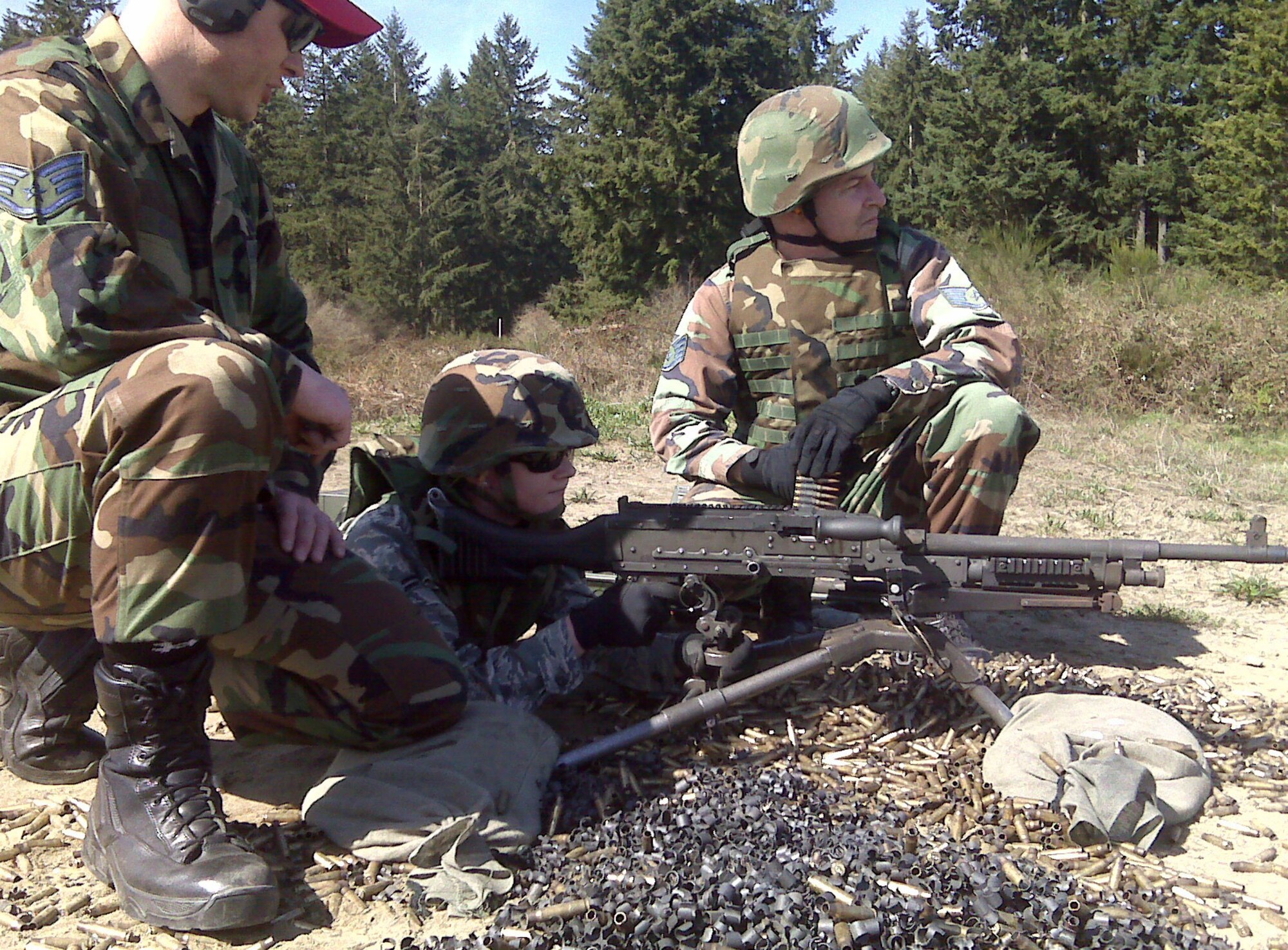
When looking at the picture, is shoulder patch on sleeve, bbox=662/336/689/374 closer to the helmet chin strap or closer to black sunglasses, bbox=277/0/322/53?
the helmet chin strap

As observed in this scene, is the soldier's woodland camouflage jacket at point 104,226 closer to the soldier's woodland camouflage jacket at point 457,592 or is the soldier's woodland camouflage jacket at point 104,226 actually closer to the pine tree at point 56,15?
the soldier's woodland camouflage jacket at point 457,592

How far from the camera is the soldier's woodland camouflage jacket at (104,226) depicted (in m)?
2.54

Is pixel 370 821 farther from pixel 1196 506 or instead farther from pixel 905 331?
pixel 1196 506

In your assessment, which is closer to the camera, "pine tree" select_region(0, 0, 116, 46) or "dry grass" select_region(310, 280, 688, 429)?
"dry grass" select_region(310, 280, 688, 429)

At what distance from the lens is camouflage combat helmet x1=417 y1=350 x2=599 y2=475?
363cm

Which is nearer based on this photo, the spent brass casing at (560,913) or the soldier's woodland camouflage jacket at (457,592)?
the spent brass casing at (560,913)

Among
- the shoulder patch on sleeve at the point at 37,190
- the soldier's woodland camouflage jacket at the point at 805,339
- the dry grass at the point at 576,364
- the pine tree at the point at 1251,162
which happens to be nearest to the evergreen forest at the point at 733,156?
the pine tree at the point at 1251,162

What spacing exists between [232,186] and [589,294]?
1138 inches

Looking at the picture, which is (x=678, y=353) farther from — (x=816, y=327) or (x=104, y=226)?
(x=104, y=226)

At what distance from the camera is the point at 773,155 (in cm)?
457


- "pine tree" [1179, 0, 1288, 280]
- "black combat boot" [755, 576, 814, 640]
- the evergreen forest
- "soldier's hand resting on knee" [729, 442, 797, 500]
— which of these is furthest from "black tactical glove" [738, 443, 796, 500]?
"pine tree" [1179, 0, 1288, 280]

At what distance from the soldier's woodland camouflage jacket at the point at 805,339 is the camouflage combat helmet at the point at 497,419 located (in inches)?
39.6

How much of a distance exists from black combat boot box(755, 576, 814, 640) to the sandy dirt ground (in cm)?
105

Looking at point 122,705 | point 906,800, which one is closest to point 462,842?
point 122,705
